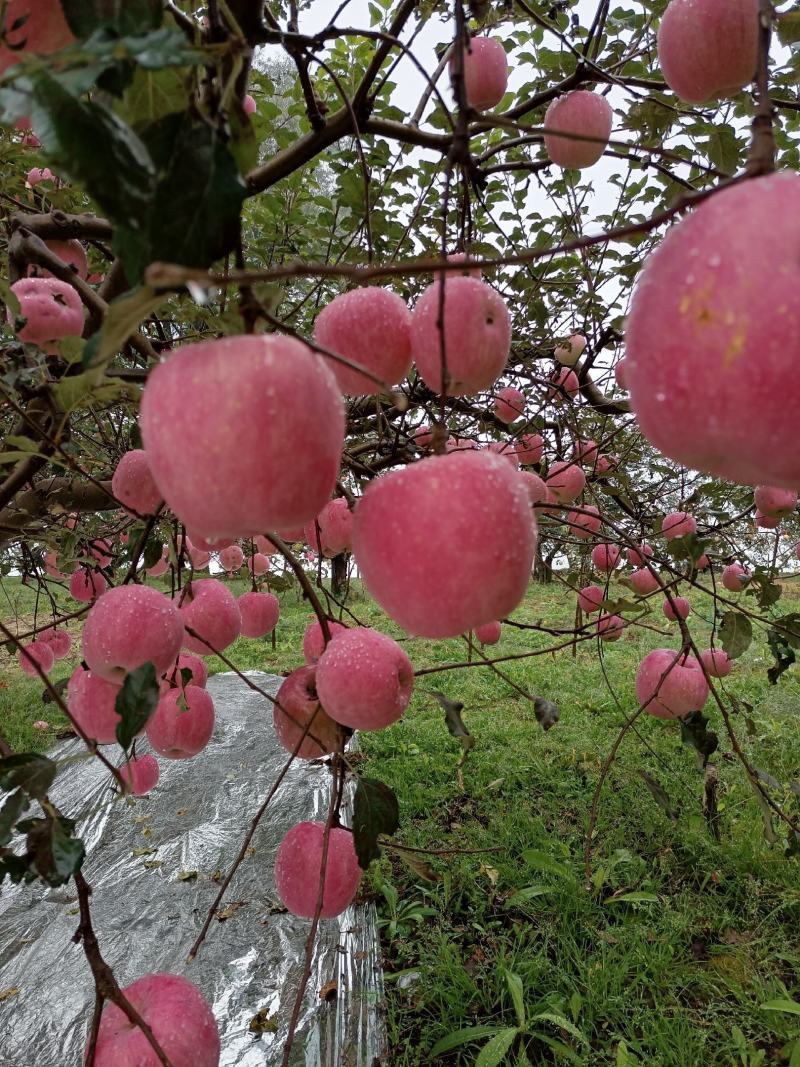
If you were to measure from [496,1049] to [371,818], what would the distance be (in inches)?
50.4

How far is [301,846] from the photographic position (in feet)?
3.38

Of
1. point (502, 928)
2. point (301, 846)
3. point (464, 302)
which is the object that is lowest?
point (502, 928)

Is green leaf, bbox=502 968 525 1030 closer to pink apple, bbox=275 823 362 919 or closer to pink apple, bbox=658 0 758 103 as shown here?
pink apple, bbox=275 823 362 919

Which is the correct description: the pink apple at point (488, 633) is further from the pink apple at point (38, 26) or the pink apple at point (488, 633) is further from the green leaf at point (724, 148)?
the pink apple at point (38, 26)

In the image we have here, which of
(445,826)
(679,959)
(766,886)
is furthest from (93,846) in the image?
(766,886)

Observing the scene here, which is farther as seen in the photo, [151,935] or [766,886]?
[766,886]

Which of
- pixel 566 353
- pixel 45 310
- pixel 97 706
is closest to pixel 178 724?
pixel 97 706

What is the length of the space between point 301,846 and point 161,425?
850 millimetres

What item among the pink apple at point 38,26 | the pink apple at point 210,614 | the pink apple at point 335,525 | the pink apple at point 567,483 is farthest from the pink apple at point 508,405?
the pink apple at point 38,26

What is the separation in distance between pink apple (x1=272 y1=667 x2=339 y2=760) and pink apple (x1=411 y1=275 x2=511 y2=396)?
1.81 ft

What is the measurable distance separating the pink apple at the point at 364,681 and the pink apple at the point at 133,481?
405 mm

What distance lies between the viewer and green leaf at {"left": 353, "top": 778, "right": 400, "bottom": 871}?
2.68 feet

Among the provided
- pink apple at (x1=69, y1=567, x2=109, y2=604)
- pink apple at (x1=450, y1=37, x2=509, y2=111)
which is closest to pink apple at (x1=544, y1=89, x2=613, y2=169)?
pink apple at (x1=450, y1=37, x2=509, y2=111)

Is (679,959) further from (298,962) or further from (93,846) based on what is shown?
(93,846)
